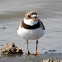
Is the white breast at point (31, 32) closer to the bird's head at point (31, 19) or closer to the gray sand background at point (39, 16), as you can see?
the bird's head at point (31, 19)

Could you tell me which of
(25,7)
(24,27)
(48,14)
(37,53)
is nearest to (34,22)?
(24,27)

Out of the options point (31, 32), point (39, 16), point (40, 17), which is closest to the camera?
point (31, 32)

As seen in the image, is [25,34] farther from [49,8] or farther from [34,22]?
[49,8]

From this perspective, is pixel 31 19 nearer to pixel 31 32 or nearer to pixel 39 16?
pixel 31 32

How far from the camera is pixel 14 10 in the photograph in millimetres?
12289

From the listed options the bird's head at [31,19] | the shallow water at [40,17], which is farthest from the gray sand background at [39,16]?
the bird's head at [31,19]

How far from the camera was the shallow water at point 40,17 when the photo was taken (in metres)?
7.67

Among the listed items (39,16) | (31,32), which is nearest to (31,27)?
(31,32)

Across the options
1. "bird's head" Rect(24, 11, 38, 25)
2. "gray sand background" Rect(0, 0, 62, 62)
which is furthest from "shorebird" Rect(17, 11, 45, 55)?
"gray sand background" Rect(0, 0, 62, 62)

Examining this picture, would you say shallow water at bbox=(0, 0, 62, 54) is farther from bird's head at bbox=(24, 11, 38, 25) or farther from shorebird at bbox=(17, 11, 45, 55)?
bird's head at bbox=(24, 11, 38, 25)

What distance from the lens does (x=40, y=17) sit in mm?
11344

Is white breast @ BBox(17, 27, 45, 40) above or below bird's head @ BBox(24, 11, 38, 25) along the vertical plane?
below

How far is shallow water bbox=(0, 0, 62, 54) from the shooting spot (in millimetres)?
7668

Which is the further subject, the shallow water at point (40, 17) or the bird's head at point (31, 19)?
the shallow water at point (40, 17)
